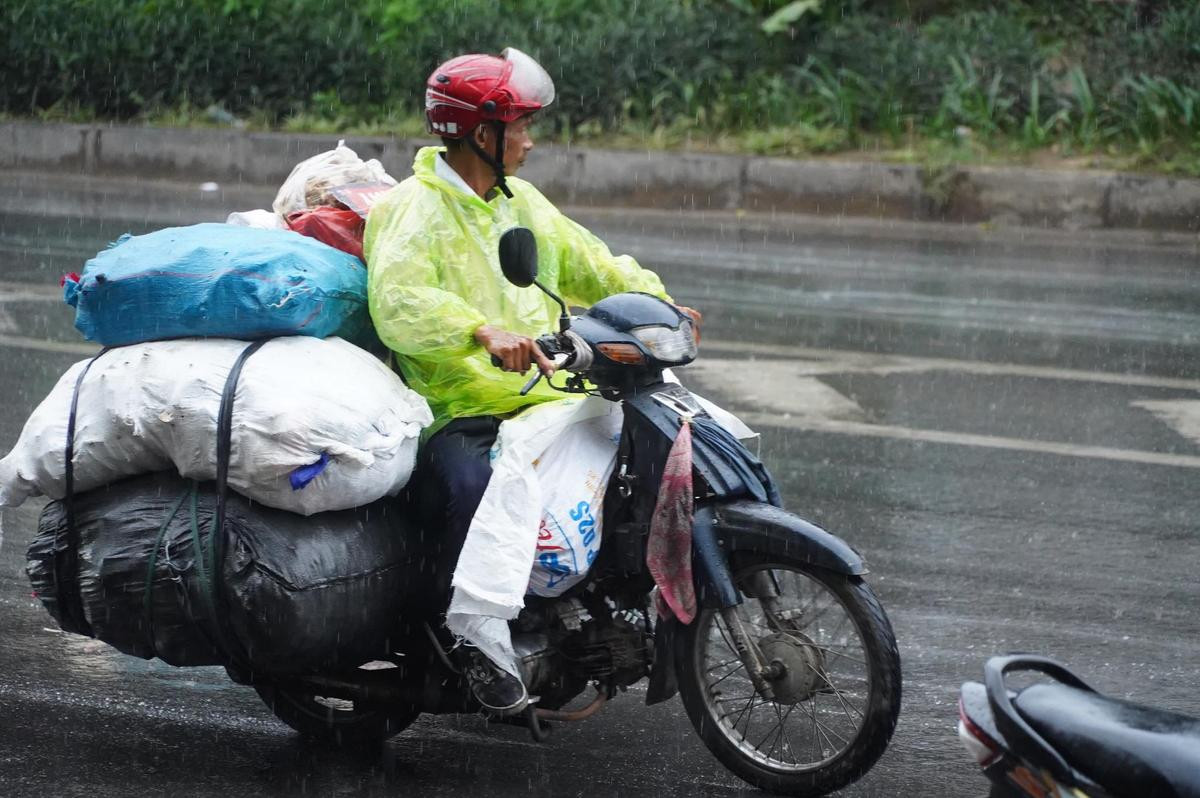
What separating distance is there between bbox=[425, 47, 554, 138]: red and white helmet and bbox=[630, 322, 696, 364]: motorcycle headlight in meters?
0.63

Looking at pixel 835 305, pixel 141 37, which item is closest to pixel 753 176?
pixel 835 305

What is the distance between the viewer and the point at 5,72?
58.9 feet

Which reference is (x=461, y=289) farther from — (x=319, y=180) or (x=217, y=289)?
(x=319, y=180)

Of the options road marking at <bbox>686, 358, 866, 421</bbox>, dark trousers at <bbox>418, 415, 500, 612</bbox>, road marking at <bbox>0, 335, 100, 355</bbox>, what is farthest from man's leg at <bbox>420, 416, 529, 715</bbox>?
road marking at <bbox>0, 335, 100, 355</bbox>

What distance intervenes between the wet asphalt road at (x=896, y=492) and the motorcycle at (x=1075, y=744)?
5.17 ft

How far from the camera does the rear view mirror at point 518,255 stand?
12.8 ft

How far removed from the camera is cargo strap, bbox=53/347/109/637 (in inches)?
160

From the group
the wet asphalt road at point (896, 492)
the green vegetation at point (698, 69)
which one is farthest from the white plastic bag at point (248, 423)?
the green vegetation at point (698, 69)

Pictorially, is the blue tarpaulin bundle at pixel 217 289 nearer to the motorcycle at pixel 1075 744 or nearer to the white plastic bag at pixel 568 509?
the white plastic bag at pixel 568 509

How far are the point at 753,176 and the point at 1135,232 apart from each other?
3150mm

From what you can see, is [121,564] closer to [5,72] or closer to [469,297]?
[469,297]

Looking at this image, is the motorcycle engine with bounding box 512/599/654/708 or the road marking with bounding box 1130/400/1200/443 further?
the road marking with bounding box 1130/400/1200/443

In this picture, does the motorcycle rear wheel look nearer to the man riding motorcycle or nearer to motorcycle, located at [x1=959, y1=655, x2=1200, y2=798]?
the man riding motorcycle

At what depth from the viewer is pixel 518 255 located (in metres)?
3.92
